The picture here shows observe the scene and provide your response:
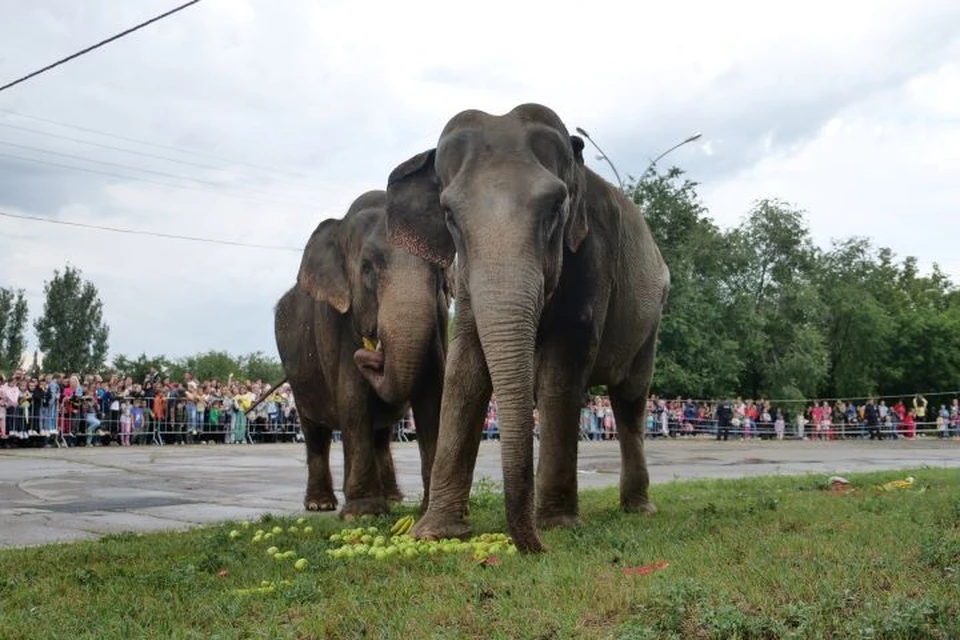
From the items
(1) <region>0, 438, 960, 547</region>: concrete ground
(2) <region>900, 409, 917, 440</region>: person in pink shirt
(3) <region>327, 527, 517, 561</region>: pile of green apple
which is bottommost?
(2) <region>900, 409, 917, 440</region>: person in pink shirt

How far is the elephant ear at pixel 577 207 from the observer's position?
22.4 ft

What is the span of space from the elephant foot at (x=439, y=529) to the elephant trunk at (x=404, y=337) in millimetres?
1817

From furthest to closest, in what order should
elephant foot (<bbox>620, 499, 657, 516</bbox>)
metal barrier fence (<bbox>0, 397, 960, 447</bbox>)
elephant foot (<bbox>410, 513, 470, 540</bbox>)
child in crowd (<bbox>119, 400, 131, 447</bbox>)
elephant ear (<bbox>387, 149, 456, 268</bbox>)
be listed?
1. child in crowd (<bbox>119, 400, 131, 447</bbox>)
2. metal barrier fence (<bbox>0, 397, 960, 447</bbox>)
3. elephant foot (<bbox>620, 499, 657, 516</bbox>)
4. elephant ear (<bbox>387, 149, 456, 268</bbox>)
5. elephant foot (<bbox>410, 513, 470, 540</bbox>)

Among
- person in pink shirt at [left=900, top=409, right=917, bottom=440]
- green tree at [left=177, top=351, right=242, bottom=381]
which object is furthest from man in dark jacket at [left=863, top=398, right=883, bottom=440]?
green tree at [left=177, top=351, right=242, bottom=381]

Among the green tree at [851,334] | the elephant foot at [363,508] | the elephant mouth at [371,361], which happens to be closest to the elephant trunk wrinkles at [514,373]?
the elephant mouth at [371,361]

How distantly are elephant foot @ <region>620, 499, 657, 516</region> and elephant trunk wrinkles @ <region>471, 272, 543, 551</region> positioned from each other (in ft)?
11.1

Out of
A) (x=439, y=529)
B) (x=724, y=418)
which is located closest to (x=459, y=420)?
(x=439, y=529)

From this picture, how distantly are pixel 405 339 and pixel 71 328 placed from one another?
3494 inches

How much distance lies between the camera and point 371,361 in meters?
8.71

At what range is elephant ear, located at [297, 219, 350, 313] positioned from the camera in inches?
368

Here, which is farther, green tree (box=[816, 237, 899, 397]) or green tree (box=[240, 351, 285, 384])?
green tree (box=[240, 351, 285, 384])

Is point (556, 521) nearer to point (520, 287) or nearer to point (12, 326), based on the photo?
point (520, 287)

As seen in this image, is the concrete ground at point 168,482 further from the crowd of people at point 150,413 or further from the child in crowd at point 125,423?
the child in crowd at point 125,423

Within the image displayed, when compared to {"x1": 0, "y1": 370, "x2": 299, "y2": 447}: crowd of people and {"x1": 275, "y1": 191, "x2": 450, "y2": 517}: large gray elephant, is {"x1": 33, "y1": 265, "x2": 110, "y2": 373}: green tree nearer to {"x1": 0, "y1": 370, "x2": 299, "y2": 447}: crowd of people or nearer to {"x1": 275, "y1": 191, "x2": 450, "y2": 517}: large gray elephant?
{"x1": 0, "y1": 370, "x2": 299, "y2": 447}: crowd of people
